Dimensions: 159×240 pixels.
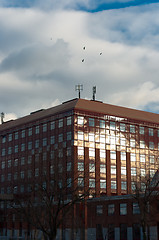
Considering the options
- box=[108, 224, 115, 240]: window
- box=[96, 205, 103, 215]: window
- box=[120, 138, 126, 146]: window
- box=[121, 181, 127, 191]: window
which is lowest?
box=[108, 224, 115, 240]: window

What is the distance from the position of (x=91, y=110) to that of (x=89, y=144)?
8.96 meters

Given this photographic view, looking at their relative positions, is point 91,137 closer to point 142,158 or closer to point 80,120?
point 80,120

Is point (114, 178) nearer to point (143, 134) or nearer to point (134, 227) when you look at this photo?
point (143, 134)

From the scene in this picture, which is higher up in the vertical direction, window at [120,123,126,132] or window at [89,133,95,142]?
window at [120,123,126,132]

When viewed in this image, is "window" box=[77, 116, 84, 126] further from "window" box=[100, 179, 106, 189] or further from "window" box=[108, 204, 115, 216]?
"window" box=[108, 204, 115, 216]

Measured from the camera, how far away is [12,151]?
4943 inches

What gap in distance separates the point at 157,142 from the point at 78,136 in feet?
89.8

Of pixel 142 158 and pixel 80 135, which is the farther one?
pixel 142 158

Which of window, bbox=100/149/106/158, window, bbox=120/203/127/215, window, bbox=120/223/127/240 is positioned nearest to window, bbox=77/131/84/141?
window, bbox=100/149/106/158

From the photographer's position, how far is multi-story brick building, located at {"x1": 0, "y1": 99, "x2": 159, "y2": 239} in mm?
108750

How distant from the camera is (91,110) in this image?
4385 inches

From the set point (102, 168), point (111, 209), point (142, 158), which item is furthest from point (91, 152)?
point (111, 209)

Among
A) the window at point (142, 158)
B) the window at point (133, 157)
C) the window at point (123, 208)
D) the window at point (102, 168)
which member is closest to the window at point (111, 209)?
the window at point (123, 208)

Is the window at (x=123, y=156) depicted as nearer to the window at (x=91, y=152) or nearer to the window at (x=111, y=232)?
the window at (x=91, y=152)
